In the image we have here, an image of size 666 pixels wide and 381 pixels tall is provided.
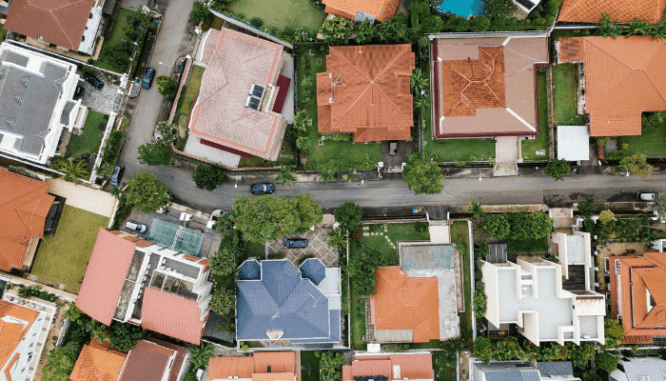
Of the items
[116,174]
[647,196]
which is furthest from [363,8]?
[647,196]

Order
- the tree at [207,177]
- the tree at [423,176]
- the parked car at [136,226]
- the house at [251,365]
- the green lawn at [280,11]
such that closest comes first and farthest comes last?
the tree at [423,176], the tree at [207,177], the house at [251,365], the green lawn at [280,11], the parked car at [136,226]

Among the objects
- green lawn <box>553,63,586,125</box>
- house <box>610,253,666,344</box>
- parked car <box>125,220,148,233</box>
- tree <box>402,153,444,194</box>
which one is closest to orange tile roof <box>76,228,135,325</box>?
parked car <box>125,220,148,233</box>

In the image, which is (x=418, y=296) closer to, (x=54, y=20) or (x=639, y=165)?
(x=639, y=165)

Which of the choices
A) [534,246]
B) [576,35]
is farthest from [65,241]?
[576,35]

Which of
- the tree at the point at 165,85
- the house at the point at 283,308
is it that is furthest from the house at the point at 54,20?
the house at the point at 283,308

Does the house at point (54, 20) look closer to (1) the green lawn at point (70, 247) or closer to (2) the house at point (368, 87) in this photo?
(1) the green lawn at point (70, 247)

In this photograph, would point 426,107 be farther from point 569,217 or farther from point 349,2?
point 569,217
